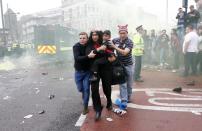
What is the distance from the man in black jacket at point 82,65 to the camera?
21.6ft

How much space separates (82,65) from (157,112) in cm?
174

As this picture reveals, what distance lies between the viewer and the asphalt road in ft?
20.8

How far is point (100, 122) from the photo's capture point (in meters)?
6.29

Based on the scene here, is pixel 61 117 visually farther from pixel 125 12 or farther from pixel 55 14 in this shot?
pixel 55 14

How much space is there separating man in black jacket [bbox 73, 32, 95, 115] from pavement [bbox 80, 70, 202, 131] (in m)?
0.50

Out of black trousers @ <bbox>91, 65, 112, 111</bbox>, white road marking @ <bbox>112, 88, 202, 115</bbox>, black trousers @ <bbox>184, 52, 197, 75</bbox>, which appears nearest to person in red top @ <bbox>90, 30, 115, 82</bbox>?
black trousers @ <bbox>91, 65, 112, 111</bbox>

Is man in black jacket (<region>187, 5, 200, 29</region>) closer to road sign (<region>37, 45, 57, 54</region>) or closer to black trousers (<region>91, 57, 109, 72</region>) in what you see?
black trousers (<region>91, 57, 109, 72</region>)

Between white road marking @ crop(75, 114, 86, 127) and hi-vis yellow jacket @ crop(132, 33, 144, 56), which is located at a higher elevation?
hi-vis yellow jacket @ crop(132, 33, 144, 56)

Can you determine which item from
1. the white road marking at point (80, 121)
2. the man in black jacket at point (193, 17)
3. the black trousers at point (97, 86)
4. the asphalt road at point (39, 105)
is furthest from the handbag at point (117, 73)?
the man in black jacket at point (193, 17)

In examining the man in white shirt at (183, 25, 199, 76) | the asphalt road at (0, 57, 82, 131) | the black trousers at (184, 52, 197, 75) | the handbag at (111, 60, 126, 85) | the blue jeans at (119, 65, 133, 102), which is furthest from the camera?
the black trousers at (184, 52, 197, 75)

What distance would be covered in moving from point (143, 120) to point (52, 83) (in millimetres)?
5529

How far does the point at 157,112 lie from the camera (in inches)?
273

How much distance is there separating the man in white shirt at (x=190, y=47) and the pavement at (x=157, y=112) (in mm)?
1831

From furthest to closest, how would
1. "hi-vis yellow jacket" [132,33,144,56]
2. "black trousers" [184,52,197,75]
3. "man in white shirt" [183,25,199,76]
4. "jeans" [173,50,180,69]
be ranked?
"jeans" [173,50,180,69] → "black trousers" [184,52,197,75] → "man in white shirt" [183,25,199,76] → "hi-vis yellow jacket" [132,33,144,56]
